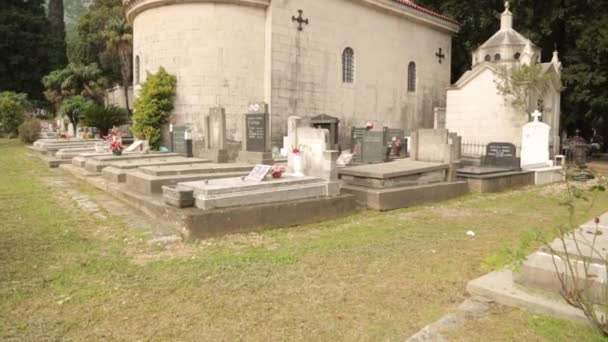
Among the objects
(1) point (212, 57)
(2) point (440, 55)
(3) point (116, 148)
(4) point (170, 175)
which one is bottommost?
(4) point (170, 175)

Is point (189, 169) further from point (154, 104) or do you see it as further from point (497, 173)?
point (497, 173)

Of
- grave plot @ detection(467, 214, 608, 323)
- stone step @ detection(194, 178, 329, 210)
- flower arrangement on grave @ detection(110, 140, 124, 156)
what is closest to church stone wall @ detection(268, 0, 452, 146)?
flower arrangement on grave @ detection(110, 140, 124, 156)

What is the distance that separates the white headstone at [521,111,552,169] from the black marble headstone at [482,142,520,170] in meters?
0.86

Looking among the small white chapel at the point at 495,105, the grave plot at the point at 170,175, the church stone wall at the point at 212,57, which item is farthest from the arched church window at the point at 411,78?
the grave plot at the point at 170,175

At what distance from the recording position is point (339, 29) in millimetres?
18234

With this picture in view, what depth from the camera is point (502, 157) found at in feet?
42.0

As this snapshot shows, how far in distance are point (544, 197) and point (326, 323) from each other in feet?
28.2

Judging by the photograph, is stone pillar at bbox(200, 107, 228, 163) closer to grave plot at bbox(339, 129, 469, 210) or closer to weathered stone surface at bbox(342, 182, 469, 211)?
grave plot at bbox(339, 129, 469, 210)

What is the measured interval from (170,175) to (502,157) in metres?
9.49

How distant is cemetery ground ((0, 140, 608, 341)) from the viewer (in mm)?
3238

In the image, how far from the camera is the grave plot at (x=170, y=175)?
8023 mm

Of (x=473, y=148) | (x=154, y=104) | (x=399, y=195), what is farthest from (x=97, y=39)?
(x=399, y=195)

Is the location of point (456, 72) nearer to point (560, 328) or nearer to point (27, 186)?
point (27, 186)

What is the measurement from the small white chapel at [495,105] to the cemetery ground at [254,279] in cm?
1031
